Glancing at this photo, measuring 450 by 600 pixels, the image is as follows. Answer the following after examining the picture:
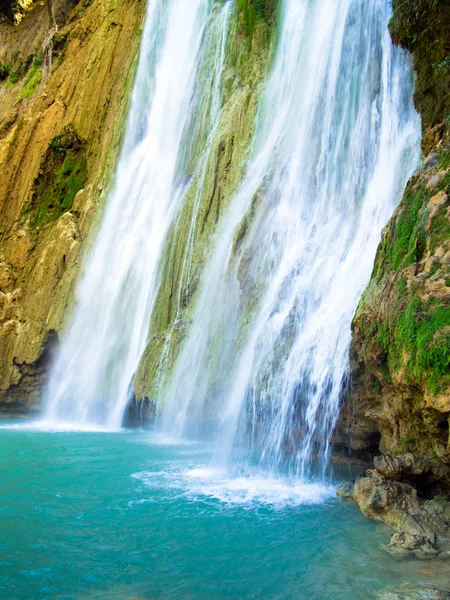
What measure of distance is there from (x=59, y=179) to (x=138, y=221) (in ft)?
22.2

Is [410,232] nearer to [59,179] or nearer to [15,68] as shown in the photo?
[59,179]

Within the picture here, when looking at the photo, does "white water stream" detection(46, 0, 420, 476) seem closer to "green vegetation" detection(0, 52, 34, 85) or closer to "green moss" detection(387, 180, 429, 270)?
"green moss" detection(387, 180, 429, 270)

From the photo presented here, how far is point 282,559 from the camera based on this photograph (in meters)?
5.33

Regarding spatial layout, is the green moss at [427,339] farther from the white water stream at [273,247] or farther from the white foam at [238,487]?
the white foam at [238,487]

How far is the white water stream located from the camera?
9.91m

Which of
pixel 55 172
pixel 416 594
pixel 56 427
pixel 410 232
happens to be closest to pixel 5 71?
pixel 55 172

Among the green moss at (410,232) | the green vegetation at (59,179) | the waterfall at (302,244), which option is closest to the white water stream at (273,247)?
the waterfall at (302,244)

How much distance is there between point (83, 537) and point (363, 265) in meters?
7.36

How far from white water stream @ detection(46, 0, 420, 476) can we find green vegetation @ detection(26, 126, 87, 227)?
3.32m

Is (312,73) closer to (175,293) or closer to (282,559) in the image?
(175,293)

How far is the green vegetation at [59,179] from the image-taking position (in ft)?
76.0

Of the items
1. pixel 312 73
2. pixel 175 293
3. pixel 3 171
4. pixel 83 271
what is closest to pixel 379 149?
pixel 312 73

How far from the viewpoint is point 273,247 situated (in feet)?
42.2

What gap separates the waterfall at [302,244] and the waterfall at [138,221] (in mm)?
3116
